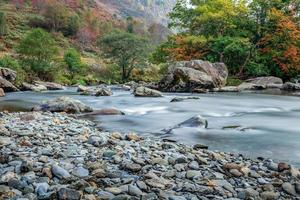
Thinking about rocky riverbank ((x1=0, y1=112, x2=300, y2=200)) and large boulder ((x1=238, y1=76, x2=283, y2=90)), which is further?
large boulder ((x1=238, y1=76, x2=283, y2=90))

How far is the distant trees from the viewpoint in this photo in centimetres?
3175

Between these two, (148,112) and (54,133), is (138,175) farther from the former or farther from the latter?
(148,112)

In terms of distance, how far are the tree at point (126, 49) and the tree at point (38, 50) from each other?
894cm

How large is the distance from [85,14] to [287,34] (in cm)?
5527

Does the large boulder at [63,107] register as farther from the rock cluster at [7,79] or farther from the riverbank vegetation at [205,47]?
the riverbank vegetation at [205,47]

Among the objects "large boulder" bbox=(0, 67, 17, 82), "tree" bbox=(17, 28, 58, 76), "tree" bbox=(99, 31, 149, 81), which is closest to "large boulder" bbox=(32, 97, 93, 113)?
"large boulder" bbox=(0, 67, 17, 82)

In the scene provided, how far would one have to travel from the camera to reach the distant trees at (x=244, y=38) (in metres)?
31.8

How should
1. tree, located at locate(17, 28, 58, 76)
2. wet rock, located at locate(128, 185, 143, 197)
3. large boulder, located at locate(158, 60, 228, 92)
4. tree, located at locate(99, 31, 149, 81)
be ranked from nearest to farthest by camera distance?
wet rock, located at locate(128, 185, 143, 197), large boulder, located at locate(158, 60, 228, 92), tree, located at locate(17, 28, 58, 76), tree, located at locate(99, 31, 149, 81)

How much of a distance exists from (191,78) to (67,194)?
21959 millimetres

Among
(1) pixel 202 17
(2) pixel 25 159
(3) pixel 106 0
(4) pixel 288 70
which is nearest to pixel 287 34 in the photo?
(4) pixel 288 70

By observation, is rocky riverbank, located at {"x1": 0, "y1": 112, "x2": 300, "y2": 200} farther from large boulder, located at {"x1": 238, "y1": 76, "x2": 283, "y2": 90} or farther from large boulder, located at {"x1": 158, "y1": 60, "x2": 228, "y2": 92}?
large boulder, located at {"x1": 238, "y1": 76, "x2": 283, "y2": 90}

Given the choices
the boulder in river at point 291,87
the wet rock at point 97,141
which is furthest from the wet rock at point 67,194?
the boulder in river at point 291,87

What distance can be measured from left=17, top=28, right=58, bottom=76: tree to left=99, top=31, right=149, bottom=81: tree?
8.94m

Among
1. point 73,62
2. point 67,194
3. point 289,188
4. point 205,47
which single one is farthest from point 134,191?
point 73,62
